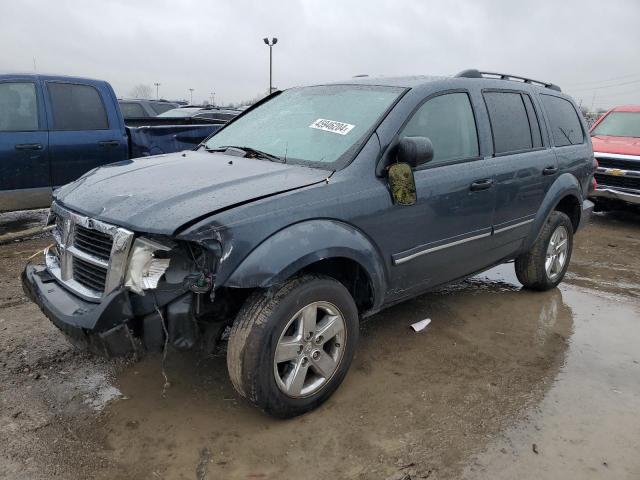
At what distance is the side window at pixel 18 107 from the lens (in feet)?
19.2

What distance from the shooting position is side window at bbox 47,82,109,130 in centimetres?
620

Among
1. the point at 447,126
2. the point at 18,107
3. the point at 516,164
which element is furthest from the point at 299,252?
the point at 18,107

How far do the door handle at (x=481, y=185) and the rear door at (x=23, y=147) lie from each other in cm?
489

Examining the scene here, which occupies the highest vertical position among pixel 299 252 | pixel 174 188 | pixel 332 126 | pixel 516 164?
pixel 332 126

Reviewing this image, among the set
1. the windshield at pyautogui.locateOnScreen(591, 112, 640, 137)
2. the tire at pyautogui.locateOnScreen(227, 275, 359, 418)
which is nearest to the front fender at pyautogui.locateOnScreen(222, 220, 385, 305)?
the tire at pyautogui.locateOnScreen(227, 275, 359, 418)

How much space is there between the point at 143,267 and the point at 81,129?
461 cm

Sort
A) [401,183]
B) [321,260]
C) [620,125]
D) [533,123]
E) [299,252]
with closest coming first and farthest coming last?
[299,252] < [321,260] < [401,183] < [533,123] < [620,125]

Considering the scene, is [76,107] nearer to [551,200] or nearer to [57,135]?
[57,135]

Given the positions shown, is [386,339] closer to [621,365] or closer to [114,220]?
[621,365]

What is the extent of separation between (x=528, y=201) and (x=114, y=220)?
3227 millimetres

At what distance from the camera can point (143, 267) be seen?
2475mm

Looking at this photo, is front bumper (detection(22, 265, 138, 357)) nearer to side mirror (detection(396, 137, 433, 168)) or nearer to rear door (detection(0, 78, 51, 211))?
side mirror (detection(396, 137, 433, 168))

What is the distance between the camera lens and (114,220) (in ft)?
8.35

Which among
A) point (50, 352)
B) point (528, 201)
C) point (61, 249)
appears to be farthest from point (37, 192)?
point (528, 201)
